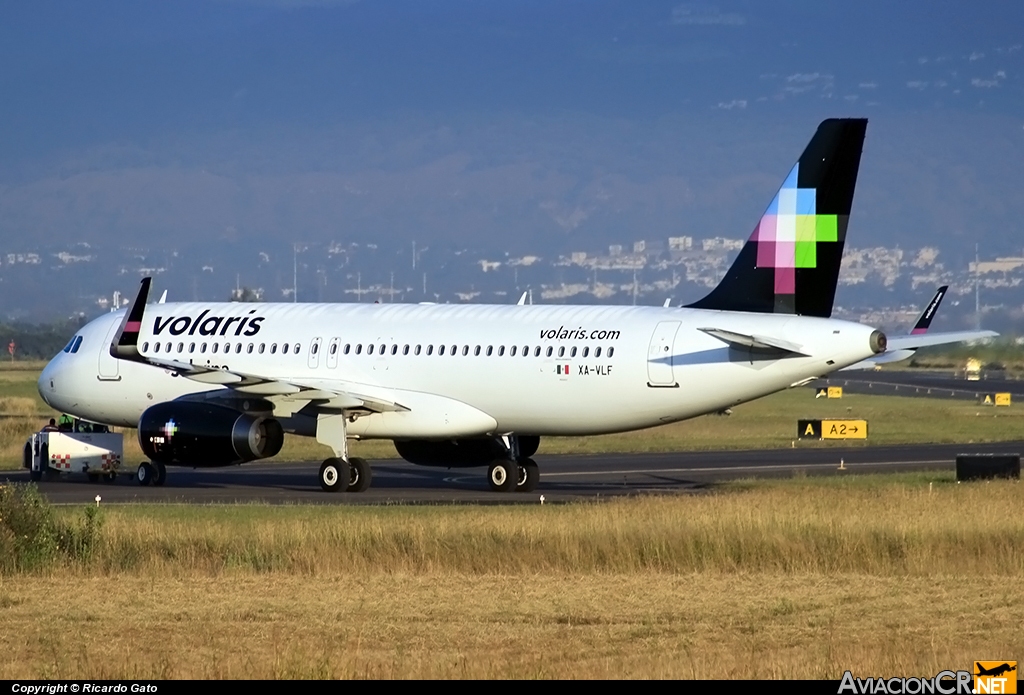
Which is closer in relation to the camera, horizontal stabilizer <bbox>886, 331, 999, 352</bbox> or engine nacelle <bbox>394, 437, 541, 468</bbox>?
horizontal stabilizer <bbox>886, 331, 999, 352</bbox>

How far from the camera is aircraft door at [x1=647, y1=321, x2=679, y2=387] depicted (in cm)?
3603

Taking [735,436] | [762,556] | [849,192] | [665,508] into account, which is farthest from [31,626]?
[735,436]

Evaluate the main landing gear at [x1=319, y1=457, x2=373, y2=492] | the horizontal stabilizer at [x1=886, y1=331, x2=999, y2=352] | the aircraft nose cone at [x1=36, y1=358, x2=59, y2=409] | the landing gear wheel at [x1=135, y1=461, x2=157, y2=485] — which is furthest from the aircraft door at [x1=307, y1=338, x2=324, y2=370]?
the horizontal stabilizer at [x1=886, y1=331, x2=999, y2=352]

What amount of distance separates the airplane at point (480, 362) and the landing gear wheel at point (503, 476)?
38mm

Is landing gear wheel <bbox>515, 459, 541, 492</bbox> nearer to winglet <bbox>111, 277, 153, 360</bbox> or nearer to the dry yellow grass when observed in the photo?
winglet <bbox>111, 277, 153, 360</bbox>

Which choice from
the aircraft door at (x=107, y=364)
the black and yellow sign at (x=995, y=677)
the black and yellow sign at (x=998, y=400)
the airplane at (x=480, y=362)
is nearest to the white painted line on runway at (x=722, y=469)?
the airplane at (x=480, y=362)

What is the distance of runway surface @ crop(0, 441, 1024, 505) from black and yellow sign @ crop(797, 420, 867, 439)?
5.10m

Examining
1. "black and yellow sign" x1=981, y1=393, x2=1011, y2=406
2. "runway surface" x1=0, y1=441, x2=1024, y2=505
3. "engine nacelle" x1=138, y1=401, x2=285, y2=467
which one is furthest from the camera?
"black and yellow sign" x1=981, y1=393, x2=1011, y2=406

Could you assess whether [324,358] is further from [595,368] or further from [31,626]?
[31,626]

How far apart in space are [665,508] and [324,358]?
13.7 metres

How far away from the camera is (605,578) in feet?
75.2

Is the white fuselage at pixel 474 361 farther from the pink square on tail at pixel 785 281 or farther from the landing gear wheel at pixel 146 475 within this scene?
the landing gear wheel at pixel 146 475

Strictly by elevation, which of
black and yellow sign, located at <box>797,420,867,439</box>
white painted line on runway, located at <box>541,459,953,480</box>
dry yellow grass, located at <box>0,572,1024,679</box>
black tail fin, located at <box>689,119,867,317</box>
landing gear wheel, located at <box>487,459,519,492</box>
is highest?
black tail fin, located at <box>689,119,867,317</box>

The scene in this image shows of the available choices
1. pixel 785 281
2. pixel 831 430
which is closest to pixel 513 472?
pixel 785 281
